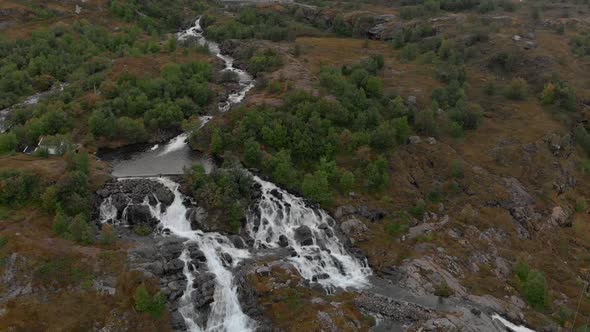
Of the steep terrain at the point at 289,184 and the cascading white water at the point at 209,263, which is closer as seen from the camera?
the cascading white water at the point at 209,263

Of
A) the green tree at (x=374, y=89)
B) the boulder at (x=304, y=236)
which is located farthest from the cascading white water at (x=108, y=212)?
the green tree at (x=374, y=89)

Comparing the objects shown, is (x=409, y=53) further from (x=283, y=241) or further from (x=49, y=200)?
(x=49, y=200)

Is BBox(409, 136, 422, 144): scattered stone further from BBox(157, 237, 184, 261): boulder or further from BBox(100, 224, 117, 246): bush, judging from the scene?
BBox(100, 224, 117, 246): bush

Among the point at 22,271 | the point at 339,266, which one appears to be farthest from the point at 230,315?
the point at 22,271

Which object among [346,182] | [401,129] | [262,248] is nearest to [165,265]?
[262,248]

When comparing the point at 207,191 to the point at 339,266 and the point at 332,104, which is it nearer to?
the point at 339,266

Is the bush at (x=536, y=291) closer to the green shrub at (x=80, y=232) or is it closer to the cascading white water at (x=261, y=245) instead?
the cascading white water at (x=261, y=245)
